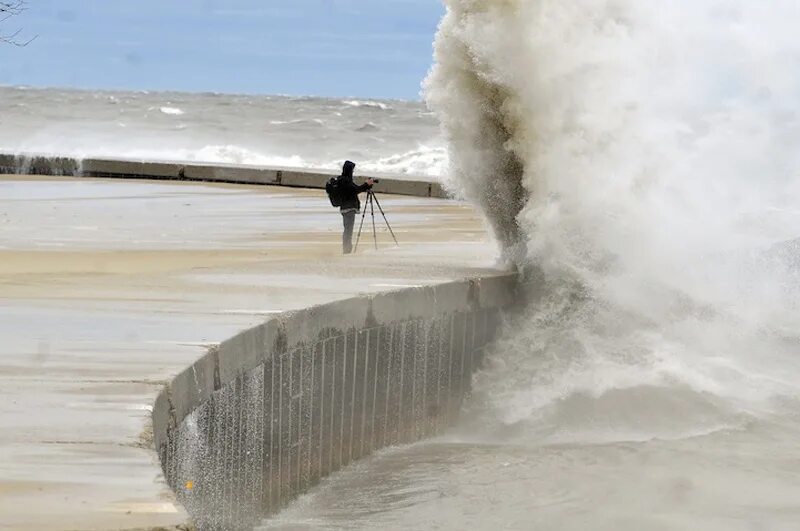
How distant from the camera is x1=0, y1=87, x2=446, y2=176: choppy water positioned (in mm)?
49656

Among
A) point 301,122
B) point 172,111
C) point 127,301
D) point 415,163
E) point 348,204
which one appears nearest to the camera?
point 127,301

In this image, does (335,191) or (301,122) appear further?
(301,122)

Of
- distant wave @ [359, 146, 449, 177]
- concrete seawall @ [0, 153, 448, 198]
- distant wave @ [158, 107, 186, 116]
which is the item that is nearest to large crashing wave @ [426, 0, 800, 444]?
concrete seawall @ [0, 153, 448, 198]

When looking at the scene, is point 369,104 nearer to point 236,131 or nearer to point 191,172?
point 236,131

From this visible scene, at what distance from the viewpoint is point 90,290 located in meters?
8.84

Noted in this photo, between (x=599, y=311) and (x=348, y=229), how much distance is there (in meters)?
3.21

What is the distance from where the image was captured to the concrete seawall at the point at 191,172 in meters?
23.0

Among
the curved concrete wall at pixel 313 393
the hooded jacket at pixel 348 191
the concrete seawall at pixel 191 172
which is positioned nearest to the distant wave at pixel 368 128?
the concrete seawall at pixel 191 172

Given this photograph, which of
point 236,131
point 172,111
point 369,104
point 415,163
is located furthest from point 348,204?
point 369,104

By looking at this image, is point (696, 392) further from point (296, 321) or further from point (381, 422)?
point (296, 321)

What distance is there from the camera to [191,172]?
83.9 ft

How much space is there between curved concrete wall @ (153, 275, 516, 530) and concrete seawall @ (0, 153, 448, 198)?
12.5m

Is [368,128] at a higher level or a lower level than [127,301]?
higher

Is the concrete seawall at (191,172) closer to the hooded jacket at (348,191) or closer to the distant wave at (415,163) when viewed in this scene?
the hooded jacket at (348,191)
